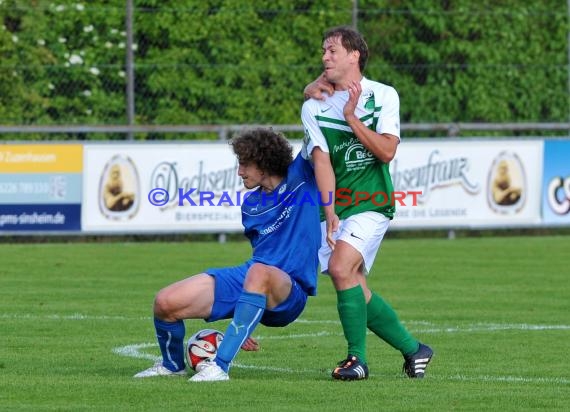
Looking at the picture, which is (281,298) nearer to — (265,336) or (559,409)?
(559,409)

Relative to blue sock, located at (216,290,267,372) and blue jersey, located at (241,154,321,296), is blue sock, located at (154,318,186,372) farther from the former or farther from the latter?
blue jersey, located at (241,154,321,296)

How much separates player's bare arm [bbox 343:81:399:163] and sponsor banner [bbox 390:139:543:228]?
37.0 ft

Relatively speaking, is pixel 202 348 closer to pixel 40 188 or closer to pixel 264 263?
pixel 264 263

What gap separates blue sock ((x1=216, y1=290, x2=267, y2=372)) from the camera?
25.3ft

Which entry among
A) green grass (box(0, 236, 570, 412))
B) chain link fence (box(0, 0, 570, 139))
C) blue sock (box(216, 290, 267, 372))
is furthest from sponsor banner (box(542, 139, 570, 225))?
blue sock (box(216, 290, 267, 372))

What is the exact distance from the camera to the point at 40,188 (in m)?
18.1

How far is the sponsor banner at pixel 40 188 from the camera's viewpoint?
18.0 m

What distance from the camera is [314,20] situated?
21250 millimetres

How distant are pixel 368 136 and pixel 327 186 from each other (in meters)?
0.33

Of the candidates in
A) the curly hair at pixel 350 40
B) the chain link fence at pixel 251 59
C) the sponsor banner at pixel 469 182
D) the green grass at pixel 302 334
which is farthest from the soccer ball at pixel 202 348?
the chain link fence at pixel 251 59

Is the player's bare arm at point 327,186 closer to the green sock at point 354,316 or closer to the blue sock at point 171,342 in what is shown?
the green sock at point 354,316

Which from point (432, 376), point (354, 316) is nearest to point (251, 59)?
point (432, 376)

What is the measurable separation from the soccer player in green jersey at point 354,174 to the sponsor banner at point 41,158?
409 inches

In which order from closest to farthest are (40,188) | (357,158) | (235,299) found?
(235,299)
(357,158)
(40,188)
